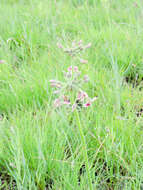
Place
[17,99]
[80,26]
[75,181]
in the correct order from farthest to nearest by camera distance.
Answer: [80,26] → [17,99] → [75,181]

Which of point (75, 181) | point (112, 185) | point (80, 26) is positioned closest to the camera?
point (75, 181)

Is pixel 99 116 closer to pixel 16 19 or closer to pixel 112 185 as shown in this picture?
pixel 112 185

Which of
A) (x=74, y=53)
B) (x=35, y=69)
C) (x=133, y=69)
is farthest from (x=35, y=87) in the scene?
(x=74, y=53)

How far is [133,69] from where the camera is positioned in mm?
2201

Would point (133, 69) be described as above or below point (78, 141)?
above

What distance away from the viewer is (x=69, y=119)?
152cm

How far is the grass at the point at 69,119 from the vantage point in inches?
47.4

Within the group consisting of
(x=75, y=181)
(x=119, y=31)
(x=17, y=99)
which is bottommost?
(x=75, y=181)

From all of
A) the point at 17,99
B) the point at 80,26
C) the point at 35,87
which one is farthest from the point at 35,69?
the point at 80,26

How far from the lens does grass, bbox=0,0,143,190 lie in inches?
47.4

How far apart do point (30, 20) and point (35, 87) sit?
1.41 m

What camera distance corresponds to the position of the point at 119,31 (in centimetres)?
268

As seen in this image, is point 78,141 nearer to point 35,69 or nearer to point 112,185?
point 112,185

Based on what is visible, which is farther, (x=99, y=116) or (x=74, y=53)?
(x=99, y=116)
